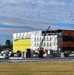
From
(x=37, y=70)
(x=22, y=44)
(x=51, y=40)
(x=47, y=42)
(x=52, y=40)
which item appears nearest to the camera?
(x=37, y=70)

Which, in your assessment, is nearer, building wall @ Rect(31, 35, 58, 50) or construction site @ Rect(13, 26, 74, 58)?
construction site @ Rect(13, 26, 74, 58)

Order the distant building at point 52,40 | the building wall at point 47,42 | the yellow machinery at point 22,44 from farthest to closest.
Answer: the yellow machinery at point 22,44
the building wall at point 47,42
the distant building at point 52,40

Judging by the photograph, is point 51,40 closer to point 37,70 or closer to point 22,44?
point 22,44

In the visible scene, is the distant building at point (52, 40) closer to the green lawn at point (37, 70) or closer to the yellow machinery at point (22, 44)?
the yellow machinery at point (22, 44)

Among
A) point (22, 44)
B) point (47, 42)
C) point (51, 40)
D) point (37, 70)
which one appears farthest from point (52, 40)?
point (37, 70)

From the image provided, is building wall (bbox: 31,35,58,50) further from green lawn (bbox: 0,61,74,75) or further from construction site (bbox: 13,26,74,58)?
green lawn (bbox: 0,61,74,75)

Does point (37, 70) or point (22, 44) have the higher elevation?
point (22, 44)

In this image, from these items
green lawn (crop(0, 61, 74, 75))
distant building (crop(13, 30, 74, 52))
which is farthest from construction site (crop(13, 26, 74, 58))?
green lawn (crop(0, 61, 74, 75))

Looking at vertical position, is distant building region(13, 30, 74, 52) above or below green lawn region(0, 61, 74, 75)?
above

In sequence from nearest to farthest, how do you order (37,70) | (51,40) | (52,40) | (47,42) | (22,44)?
(37,70) < (52,40) < (51,40) < (47,42) < (22,44)

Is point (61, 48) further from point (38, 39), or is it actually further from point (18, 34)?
point (18, 34)

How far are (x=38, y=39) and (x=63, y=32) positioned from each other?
15.6m

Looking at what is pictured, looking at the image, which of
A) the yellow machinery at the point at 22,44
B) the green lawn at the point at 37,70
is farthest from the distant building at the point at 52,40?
the green lawn at the point at 37,70

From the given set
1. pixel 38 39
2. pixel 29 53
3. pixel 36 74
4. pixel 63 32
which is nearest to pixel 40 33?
pixel 38 39
